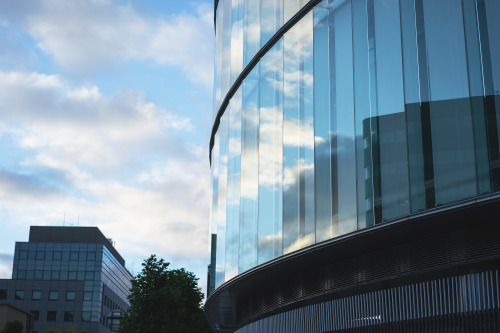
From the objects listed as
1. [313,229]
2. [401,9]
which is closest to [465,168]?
[401,9]

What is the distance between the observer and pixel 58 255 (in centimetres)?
12556

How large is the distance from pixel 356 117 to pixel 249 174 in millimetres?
7477

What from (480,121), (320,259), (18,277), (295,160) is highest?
(18,277)

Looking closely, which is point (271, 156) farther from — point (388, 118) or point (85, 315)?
point (85, 315)

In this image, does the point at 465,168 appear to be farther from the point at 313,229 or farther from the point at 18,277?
the point at 18,277

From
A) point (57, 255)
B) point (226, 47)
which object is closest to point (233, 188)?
point (226, 47)

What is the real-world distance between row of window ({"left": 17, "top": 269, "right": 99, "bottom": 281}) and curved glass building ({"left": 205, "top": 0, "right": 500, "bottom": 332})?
101536 mm

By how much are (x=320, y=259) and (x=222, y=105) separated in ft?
34.7

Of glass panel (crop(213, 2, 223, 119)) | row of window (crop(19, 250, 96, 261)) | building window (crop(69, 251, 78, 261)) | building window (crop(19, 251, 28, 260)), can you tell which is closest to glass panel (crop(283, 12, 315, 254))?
glass panel (crop(213, 2, 223, 119))

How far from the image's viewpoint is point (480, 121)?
47.8 ft

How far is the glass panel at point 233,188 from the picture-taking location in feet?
83.6

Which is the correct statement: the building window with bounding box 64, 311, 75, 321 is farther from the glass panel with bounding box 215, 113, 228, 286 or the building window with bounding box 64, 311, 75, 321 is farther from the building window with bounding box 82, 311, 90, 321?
the glass panel with bounding box 215, 113, 228, 286

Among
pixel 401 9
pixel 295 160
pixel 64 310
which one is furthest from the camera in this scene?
pixel 64 310

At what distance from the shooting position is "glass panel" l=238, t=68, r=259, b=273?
23609mm
